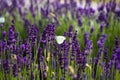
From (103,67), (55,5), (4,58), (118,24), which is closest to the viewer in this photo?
(103,67)

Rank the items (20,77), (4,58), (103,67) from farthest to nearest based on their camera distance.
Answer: (4,58) → (103,67) → (20,77)

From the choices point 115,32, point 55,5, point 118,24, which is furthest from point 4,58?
point 55,5

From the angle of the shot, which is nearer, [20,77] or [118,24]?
[20,77]

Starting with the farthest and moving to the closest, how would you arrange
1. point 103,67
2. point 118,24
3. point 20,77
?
1. point 118,24
2. point 103,67
3. point 20,77

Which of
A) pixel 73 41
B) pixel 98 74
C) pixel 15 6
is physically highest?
pixel 15 6

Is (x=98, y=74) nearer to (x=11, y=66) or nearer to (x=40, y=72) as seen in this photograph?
(x=40, y=72)

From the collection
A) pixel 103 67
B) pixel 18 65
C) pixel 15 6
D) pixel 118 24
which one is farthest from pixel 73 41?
pixel 15 6

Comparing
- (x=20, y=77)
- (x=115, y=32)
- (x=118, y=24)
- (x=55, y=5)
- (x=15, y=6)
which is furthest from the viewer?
(x=55, y=5)

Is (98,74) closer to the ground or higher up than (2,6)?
closer to the ground

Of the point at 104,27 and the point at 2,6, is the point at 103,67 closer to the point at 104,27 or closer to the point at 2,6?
the point at 104,27
